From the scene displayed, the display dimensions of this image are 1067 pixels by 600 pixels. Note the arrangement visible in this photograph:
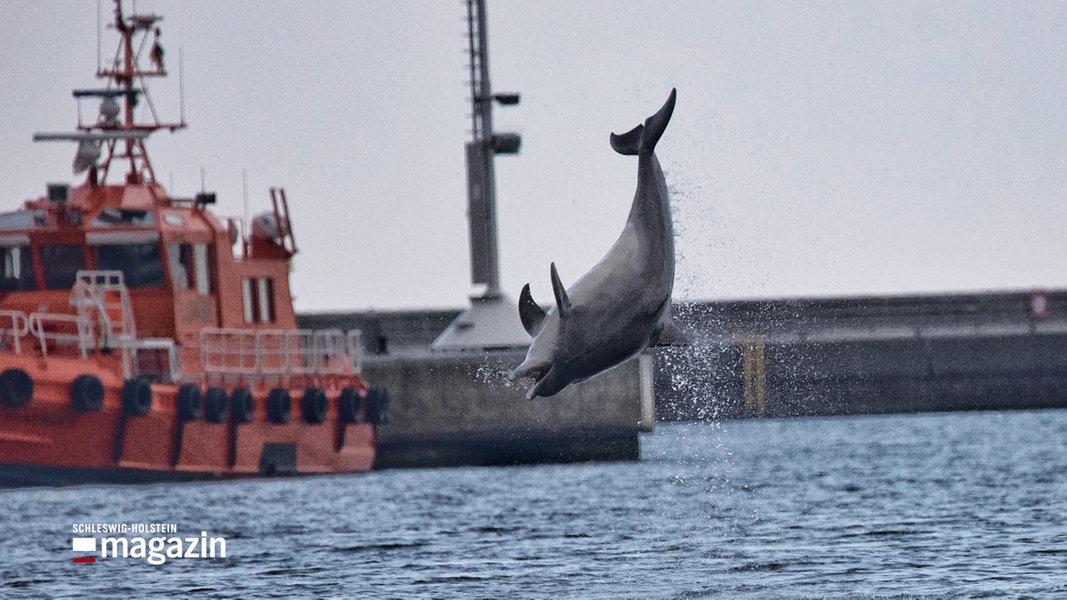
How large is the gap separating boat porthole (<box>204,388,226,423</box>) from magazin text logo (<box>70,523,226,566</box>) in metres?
4.94

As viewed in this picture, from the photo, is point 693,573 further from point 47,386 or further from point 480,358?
point 480,358

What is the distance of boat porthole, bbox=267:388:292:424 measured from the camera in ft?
144

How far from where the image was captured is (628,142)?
70.7ft

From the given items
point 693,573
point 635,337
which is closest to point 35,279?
point 693,573

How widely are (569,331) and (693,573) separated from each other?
9751 millimetres

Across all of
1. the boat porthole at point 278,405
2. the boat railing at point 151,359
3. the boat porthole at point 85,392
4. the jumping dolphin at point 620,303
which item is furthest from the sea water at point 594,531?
the jumping dolphin at point 620,303

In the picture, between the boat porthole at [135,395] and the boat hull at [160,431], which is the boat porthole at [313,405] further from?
the boat porthole at [135,395]

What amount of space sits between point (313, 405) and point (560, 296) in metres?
26.0

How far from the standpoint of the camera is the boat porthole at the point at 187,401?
41375mm

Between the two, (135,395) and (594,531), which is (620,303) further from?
(135,395)

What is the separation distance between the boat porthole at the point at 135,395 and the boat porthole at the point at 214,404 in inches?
71.0

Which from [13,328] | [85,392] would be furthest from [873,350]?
[85,392]

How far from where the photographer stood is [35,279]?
4303 centimetres

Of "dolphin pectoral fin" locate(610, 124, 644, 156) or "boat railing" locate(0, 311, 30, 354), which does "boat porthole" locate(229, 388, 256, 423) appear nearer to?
"boat railing" locate(0, 311, 30, 354)
